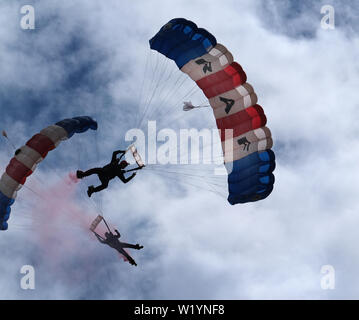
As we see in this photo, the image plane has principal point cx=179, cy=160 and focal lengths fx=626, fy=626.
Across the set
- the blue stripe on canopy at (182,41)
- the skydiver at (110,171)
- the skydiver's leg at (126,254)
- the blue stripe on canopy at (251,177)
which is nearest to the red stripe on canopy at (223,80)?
the blue stripe on canopy at (182,41)

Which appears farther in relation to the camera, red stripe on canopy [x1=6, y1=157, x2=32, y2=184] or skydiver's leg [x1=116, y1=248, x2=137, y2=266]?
red stripe on canopy [x1=6, y1=157, x2=32, y2=184]

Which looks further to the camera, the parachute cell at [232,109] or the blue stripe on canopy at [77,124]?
the blue stripe on canopy at [77,124]

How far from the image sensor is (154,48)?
25453mm

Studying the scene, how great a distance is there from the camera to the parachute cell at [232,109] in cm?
2448

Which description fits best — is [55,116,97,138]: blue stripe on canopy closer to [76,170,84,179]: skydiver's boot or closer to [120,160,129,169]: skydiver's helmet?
[76,170,84,179]: skydiver's boot

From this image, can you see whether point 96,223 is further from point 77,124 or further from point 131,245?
point 77,124

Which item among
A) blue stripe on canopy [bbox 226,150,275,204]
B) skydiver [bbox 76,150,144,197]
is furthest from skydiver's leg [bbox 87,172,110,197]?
blue stripe on canopy [bbox 226,150,275,204]

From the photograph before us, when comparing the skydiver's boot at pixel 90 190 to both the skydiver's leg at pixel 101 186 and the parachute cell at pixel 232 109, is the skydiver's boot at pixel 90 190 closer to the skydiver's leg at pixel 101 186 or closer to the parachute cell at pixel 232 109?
the skydiver's leg at pixel 101 186

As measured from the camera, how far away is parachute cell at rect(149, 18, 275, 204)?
24484 mm

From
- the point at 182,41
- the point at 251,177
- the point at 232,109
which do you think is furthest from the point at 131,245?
the point at 182,41

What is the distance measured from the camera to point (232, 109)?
24750 mm

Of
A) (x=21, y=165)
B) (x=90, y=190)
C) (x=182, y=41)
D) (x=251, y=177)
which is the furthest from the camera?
(x=21, y=165)
